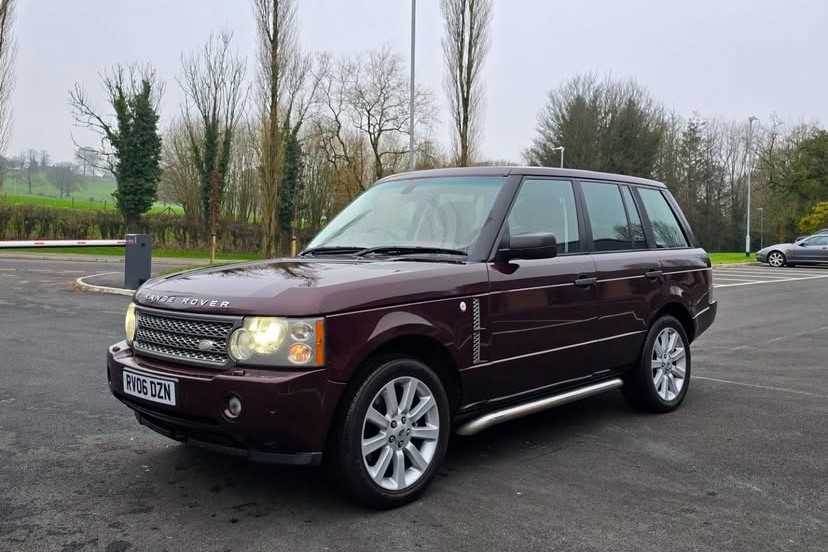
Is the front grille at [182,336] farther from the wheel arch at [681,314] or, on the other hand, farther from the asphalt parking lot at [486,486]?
the wheel arch at [681,314]

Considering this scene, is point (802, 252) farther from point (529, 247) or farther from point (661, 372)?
point (529, 247)

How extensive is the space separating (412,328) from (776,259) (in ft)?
101

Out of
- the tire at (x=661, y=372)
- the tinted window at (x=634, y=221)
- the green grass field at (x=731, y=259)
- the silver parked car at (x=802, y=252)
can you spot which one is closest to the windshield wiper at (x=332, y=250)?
the tinted window at (x=634, y=221)

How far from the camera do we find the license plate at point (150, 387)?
3600 mm

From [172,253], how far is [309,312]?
109 feet

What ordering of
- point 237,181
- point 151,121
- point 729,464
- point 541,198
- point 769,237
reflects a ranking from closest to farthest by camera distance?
point 729,464 < point 541,198 < point 151,121 < point 237,181 < point 769,237

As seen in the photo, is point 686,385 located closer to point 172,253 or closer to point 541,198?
point 541,198

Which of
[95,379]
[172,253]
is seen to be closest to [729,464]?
[95,379]

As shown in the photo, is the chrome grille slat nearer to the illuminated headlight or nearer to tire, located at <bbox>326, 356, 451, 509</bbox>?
the illuminated headlight

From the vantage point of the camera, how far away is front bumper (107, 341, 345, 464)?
10.9ft

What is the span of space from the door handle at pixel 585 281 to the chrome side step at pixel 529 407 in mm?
727

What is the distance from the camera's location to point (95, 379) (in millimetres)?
6816

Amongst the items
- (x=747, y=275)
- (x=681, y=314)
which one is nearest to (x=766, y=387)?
(x=681, y=314)

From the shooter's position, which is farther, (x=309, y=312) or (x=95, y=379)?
(x=95, y=379)
